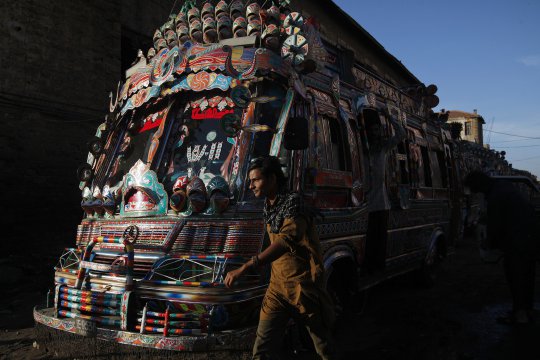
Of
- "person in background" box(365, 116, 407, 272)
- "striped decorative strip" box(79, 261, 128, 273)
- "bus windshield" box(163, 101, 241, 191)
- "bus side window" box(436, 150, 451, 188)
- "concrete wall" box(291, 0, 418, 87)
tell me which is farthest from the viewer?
"concrete wall" box(291, 0, 418, 87)

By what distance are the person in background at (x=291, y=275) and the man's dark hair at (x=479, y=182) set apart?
11.4 ft

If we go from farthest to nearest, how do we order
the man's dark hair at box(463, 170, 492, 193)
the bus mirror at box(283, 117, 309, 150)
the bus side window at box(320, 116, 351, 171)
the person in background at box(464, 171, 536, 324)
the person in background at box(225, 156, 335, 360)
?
the man's dark hair at box(463, 170, 492, 193)
the person in background at box(464, 171, 536, 324)
the bus side window at box(320, 116, 351, 171)
the bus mirror at box(283, 117, 309, 150)
the person in background at box(225, 156, 335, 360)

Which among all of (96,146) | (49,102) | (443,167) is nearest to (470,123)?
(443,167)

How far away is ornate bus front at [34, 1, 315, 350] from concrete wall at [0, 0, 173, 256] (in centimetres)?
593

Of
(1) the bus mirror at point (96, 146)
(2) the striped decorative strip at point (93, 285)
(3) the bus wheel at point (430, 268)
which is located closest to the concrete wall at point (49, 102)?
(1) the bus mirror at point (96, 146)

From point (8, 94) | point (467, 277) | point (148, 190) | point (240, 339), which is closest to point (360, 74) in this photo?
point (148, 190)

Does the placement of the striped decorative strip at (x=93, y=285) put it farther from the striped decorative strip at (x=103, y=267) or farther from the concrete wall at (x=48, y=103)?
the concrete wall at (x=48, y=103)

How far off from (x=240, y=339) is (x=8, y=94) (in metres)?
9.11

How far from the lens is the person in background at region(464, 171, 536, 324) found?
16.4ft

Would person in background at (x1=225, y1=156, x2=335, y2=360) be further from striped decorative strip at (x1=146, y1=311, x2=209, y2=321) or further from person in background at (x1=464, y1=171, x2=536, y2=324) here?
person in background at (x1=464, y1=171, x2=536, y2=324)

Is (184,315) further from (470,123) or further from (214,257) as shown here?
(470,123)

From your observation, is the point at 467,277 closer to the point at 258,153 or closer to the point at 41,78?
the point at 258,153

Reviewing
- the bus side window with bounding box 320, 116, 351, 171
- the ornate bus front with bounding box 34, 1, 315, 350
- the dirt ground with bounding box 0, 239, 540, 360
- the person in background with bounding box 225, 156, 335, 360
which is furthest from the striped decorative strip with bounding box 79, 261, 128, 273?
the bus side window with bounding box 320, 116, 351, 171

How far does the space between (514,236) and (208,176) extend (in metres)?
3.77
